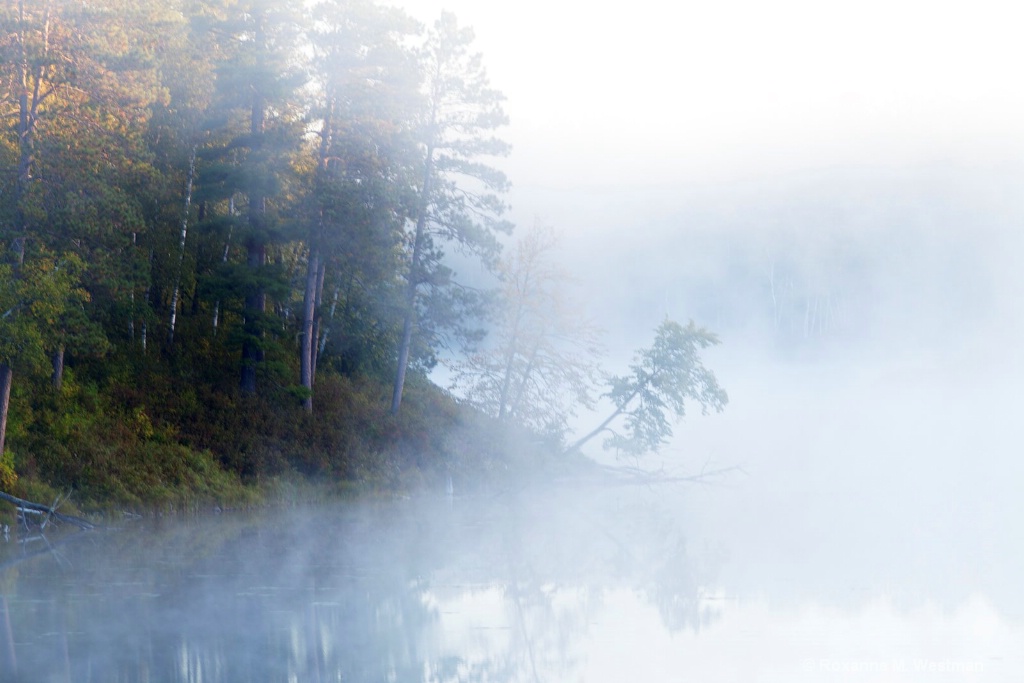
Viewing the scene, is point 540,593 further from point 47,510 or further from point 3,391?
point 3,391

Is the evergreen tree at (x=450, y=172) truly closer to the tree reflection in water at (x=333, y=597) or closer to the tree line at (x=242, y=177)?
the tree line at (x=242, y=177)

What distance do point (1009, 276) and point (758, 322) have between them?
166ft

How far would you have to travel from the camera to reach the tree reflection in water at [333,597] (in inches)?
478

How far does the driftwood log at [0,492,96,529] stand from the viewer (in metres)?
22.7

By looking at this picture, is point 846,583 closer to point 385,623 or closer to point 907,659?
point 907,659

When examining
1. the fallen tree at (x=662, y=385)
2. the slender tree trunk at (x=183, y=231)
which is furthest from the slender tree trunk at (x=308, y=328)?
the fallen tree at (x=662, y=385)

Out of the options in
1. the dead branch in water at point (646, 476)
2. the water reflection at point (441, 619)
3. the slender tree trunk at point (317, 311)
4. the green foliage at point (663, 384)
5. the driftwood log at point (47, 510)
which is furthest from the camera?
the dead branch in water at point (646, 476)

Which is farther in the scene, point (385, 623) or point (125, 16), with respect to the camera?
point (125, 16)

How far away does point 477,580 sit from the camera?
60.2 ft

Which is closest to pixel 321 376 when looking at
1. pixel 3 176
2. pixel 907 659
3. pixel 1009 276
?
pixel 3 176

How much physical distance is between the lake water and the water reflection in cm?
5

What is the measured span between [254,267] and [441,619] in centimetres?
1961

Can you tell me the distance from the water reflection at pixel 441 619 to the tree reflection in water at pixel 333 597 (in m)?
0.05

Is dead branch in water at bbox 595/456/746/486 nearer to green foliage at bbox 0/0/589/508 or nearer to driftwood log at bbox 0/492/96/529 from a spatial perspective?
green foliage at bbox 0/0/589/508
